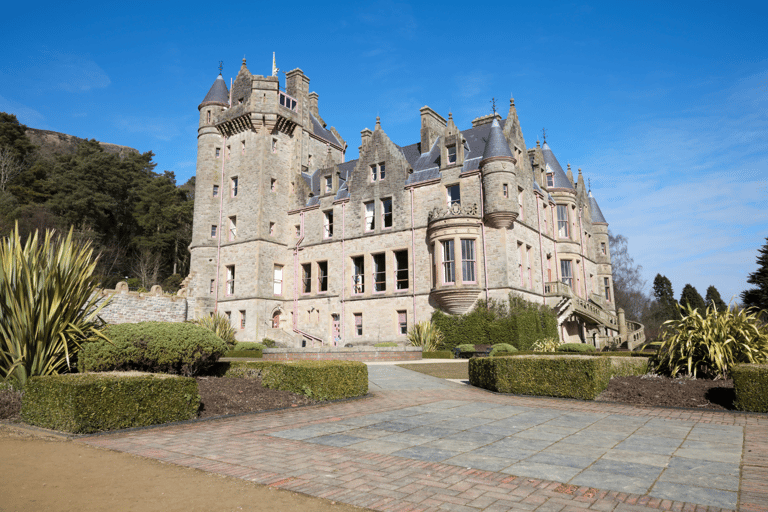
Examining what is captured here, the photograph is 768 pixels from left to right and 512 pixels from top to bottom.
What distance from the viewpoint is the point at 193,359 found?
37.9 ft

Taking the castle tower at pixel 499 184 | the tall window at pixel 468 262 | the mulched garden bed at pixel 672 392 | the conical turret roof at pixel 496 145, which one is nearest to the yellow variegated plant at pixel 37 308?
the mulched garden bed at pixel 672 392

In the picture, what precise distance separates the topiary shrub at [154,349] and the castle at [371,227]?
61.1ft

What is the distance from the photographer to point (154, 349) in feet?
35.6

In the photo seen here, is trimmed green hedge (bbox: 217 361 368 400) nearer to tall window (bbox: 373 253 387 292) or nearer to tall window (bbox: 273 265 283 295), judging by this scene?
tall window (bbox: 373 253 387 292)

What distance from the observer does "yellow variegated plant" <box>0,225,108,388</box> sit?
29.1ft

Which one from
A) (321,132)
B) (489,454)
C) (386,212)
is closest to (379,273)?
(386,212)

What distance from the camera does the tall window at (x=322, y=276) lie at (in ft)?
117

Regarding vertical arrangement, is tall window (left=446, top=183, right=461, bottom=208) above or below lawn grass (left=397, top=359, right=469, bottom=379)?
above

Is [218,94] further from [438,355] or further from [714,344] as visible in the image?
[714,344]

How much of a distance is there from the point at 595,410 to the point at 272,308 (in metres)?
29.0

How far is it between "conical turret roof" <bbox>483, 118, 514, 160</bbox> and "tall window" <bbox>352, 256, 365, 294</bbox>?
11.4m

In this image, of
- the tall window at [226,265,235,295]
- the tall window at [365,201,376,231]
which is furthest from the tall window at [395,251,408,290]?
the tall window at [226,265,235,295]

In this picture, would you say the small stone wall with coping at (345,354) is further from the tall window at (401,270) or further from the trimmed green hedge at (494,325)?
the tall window at (401,270)

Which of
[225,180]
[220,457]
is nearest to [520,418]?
[220,457]
